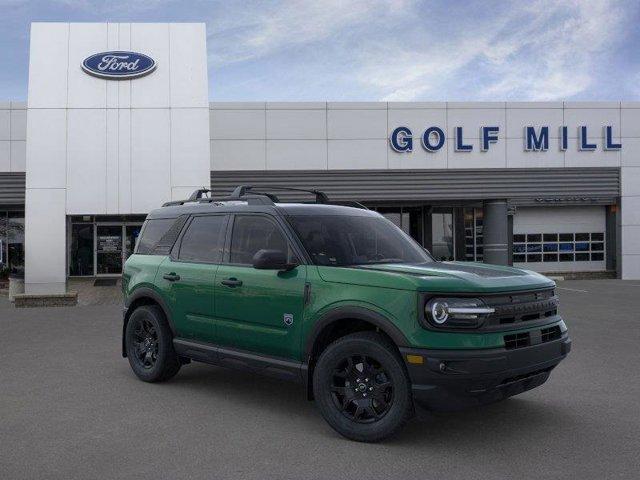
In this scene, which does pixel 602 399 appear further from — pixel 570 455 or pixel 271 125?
pixel 271 125

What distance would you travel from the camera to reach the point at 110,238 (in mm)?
27156

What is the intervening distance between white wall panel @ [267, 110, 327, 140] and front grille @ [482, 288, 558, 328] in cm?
2066

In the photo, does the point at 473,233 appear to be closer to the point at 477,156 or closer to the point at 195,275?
the point at 477,156

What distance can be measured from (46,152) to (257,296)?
642 inches

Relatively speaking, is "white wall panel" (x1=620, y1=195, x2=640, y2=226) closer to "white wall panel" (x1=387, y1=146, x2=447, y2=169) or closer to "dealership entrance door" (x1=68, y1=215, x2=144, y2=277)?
"white wall panel" (x1=387, y1=146, x2=447, y2=169)

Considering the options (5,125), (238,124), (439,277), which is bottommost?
(439,277)

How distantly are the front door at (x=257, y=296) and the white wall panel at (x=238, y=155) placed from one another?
62.8ft

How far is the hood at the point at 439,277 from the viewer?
4.61 meters

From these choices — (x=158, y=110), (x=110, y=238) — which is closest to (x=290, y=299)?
(x=158, y=110)

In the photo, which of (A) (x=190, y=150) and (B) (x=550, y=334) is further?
(A) (x=190, y=150)

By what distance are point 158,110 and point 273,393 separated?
1533cm

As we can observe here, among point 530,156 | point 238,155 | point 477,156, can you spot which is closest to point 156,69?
point 238,155

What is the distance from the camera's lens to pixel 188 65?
20.4 metres

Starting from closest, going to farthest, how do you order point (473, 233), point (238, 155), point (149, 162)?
point (149, 162) < point (238, 155) < point (473, 233)
